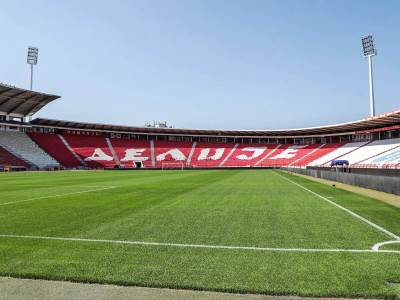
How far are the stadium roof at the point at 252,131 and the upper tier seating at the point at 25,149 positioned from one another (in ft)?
20.7

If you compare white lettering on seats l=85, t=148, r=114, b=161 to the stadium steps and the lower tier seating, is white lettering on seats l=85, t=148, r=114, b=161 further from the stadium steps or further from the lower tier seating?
the stadium steps

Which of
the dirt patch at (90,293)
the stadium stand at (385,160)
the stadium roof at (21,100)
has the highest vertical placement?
the stadium roof at (21,100)

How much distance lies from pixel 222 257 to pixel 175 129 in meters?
85.8

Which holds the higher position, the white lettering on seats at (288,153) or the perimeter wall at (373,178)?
the white lettering on seats at (288,153)

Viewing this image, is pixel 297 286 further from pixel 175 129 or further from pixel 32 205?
pixel 175 129

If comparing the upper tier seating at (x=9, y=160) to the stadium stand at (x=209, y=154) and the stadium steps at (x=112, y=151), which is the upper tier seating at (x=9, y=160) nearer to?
the stadium steps at (x=112, y=151)

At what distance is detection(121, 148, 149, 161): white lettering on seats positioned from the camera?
76994 mm

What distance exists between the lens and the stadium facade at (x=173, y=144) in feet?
206

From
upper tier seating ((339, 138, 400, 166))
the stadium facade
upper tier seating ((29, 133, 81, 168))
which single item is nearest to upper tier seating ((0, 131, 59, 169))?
the stadium facade

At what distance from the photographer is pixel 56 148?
241 ft

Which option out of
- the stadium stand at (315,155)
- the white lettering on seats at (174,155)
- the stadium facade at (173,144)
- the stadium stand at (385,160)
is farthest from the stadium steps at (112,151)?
the stadium stand at (385,160)

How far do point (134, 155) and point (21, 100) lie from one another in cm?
2485

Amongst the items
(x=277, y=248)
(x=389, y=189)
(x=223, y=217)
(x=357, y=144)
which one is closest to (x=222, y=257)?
Answer: (x=277, y=248)

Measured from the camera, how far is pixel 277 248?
6.07 metres
